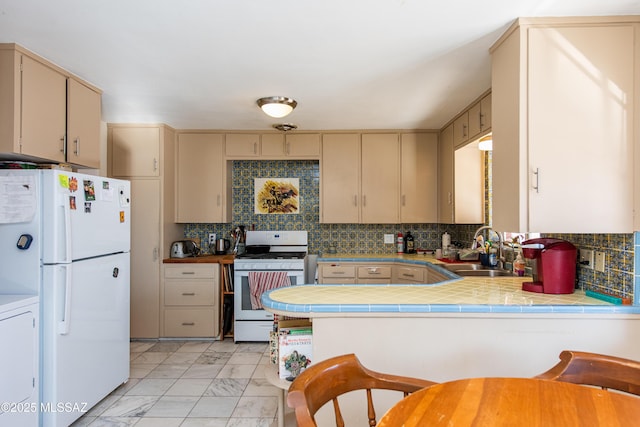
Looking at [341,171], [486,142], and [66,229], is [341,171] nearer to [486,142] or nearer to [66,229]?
[486,142]

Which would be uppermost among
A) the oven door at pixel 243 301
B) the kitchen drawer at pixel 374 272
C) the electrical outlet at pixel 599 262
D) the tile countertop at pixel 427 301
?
the electrical outlet at pixel 599 262

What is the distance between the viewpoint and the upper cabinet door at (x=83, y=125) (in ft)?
7.93

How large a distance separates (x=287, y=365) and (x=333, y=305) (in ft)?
1.28

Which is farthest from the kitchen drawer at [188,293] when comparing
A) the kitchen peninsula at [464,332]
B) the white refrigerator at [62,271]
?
the kitchen peninsula at [464,332]

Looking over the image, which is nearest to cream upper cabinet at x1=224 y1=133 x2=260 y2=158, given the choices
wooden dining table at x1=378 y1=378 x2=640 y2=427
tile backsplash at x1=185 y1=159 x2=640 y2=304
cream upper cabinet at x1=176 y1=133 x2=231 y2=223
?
A: cream upper cabinet at x1=176 y1=133 x2=231 y2=223

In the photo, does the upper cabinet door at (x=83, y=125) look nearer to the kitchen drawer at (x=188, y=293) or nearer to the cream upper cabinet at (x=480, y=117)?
the kitchen drawer at (x=188, y=293)

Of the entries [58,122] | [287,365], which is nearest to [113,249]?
[58,122]

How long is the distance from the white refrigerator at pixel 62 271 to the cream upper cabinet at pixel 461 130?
289 cm

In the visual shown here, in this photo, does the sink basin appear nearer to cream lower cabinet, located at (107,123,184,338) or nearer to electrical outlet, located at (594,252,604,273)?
electrical outlet, located at (594,252,604,273)

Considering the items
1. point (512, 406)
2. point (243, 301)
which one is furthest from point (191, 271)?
point (512, 406)

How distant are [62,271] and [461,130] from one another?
3.23 meters

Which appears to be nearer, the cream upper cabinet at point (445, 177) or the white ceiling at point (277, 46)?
the white ceiling at point (277, 46)

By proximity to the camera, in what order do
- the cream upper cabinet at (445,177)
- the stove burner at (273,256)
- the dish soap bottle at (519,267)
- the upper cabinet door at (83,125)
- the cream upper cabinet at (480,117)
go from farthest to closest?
the stove burner at (273,256)
the cream upper cabinet at (445,177)
the cream upper cabinet at (480,117)
the dish soap bottle at (519,267)
the upper cabinet door at (83,125)

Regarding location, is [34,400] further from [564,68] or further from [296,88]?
[564,68]
